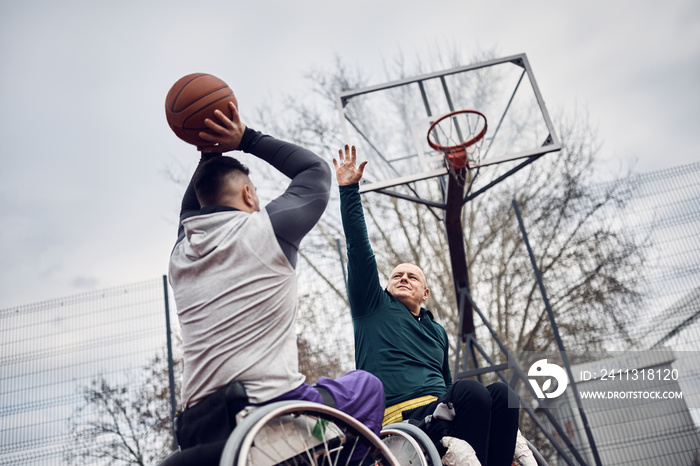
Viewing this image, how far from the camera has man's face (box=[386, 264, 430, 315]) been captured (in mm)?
3010

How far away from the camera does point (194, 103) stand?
1.89 m

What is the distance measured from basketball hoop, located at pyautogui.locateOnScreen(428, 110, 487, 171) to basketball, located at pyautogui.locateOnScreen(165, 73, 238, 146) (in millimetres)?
3798

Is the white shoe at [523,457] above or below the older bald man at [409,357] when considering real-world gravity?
below

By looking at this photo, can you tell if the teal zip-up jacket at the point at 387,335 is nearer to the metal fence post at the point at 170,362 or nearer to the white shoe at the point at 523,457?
the white shoe at the point at 523,457

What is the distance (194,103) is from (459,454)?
1.69m

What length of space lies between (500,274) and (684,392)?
574 centimetres

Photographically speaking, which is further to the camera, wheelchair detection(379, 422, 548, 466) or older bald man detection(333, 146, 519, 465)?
older bald man detection(333, 146, 519, 465)

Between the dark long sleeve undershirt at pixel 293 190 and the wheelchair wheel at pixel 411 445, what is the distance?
91 cm

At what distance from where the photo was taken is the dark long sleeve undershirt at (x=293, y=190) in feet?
5.07


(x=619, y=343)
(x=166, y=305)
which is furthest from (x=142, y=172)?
(x=619, y=343)

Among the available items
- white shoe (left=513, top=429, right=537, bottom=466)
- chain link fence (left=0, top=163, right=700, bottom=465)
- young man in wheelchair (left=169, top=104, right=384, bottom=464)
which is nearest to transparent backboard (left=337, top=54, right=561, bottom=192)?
chain link fence (left=0, top=163, right=700, bottom=465)

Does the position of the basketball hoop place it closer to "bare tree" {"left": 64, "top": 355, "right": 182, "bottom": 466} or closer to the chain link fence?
the chain link fence

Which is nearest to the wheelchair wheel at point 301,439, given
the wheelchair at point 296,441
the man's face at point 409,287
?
the wheelchair at point 296,441

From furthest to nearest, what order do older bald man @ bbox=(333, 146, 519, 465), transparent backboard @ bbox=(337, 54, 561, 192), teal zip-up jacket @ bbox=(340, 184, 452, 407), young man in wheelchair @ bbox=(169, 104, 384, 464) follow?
1. transparent backboard @ bbox=(337, 54, 561, 192)
2. teal zip-up jacket @ bbox=(340, 184, 452, 407)
3. older bald man @ bbox=(333, 146, 519, 465)
4. young man in wheelchair @ bbox=(169, 104, 384, 464)
